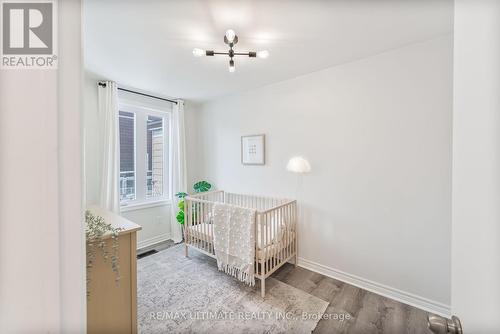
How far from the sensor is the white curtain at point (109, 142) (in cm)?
269

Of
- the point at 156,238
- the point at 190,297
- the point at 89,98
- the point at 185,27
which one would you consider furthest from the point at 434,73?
the point at 156,238

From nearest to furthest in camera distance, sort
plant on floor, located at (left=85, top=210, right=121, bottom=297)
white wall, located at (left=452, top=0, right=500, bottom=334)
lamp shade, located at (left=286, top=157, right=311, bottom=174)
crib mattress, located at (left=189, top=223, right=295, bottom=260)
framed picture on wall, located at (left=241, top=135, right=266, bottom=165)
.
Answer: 1. white wall, located at (left=452, top=0, right=500, bottom=334)
2. plant on floor, located at (left=85, top=210, right=121, bottom=297)
3. crib mattress, located at (left=189, top=223, right=295, bottom=260)
4. lamp shade, located at (left=286, top=157, right=311, bottom=174)
5. framed picture on wall, located at (left=241, top=135, right=266, bottom=165)

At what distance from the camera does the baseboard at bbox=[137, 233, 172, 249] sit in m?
3.14

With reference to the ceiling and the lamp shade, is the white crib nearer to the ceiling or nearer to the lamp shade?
the lamp shade

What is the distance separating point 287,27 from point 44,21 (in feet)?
5.37

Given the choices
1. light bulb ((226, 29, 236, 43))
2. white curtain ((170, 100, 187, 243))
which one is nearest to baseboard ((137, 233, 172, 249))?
white curtain ((170, 100, 187, 243))

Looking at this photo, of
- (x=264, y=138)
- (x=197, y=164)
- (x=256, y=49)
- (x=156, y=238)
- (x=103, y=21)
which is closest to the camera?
(x=103, y=21)

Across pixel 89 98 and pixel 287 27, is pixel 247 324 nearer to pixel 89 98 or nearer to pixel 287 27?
pixel 287 27

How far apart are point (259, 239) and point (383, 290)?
1342 millimetres

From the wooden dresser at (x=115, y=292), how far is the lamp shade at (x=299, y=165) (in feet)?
5.81

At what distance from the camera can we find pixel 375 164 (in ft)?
6.81

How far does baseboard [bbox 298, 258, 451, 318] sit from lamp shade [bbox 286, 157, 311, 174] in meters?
1.16

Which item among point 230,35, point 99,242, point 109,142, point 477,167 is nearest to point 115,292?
point 99,242

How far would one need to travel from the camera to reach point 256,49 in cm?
194
